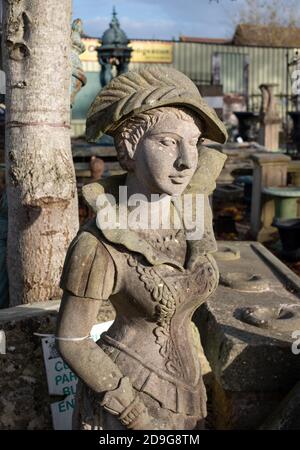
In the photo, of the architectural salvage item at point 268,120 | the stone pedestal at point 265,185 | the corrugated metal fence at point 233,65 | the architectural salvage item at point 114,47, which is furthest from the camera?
the corrugated metal fence at point 233,65

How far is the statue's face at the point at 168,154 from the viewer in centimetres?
183

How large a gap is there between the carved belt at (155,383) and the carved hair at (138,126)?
0.65 meters

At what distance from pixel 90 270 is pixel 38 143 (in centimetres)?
172

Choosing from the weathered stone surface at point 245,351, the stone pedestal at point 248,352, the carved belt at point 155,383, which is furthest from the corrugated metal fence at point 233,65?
the carved belt at point 155,383

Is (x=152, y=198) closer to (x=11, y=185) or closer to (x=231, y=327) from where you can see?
(x=231, y=327)

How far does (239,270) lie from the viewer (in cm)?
426

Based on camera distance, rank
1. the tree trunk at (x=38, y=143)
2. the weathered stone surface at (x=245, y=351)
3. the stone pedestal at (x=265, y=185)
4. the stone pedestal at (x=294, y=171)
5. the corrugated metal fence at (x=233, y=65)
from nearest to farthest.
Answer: the weathered stone surface at (x=245, y=351), the tree trunk at (x=38, y=143), the stone pedestal at (x=265, y=185), the stone pedestal at (x=294, y=171), the corrugated metal fence at (x=233, y=65)

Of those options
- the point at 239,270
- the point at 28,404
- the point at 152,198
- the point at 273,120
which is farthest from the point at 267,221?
the point at 273,120

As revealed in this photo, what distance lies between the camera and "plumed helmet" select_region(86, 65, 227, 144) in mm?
1792

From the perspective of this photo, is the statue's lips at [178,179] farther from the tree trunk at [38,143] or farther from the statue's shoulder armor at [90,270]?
the tree trunk at [38,143]

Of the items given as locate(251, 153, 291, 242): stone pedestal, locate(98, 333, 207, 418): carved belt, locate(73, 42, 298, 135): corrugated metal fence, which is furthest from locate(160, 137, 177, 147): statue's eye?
locate(73, 42, 298, 135): corrugated metal fence

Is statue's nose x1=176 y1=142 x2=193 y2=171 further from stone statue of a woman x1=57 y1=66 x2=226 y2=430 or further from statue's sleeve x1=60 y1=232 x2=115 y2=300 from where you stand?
statue's sleeve x1=60 y1=232 x2=115 y2=300

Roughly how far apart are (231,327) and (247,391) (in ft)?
1.19

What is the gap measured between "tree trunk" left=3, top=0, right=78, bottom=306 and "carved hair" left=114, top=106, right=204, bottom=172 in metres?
1.49
